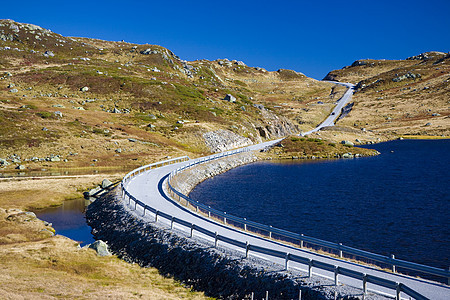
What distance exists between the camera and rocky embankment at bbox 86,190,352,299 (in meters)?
18.2

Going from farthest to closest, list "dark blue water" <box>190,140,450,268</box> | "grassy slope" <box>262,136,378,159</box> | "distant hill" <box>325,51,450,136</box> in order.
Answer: "distant hill" <box>325,51,450,136</box>, "grassy slope" <box>262,136,378,159</box>, "dark blue water" <box>190,140,450,268</box>

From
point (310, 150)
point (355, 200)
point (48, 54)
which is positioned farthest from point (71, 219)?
point (48, 54)

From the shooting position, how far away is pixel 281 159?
299 ft

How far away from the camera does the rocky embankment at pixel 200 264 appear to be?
59.7 ft

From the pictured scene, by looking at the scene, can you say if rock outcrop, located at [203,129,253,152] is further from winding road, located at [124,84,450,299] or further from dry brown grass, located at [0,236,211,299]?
dry brown grass, located at [0,236,211,299]

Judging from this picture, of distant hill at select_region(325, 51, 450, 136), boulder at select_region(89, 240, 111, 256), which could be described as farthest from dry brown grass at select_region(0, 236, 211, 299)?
distant hill at select_region(325, 51, 450, 136)

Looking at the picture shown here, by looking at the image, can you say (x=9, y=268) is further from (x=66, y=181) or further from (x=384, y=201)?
(x=384, y=201)

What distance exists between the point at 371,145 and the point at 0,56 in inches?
5844

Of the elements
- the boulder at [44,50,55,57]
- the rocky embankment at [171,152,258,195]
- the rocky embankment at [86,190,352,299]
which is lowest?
the rocky embankment at [86,190,352,299]

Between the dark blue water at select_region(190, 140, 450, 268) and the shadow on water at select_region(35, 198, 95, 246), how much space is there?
1495 centimetres

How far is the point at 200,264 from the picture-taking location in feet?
74.1

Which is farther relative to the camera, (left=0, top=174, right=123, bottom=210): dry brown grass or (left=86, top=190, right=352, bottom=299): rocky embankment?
(left=0, top=174, right=123, bottom=210): dry brown grass

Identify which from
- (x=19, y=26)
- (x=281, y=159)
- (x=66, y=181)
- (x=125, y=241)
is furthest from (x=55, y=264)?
→ (x=19, y=26)

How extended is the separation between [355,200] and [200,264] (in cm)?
3032
